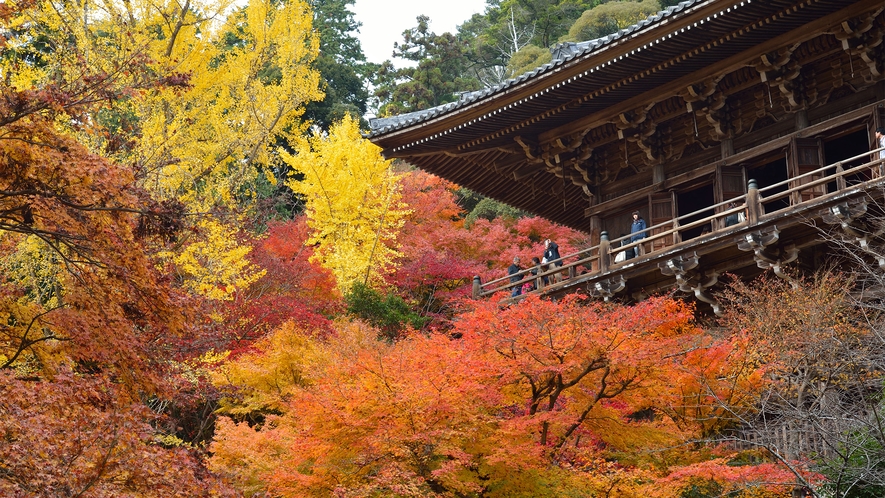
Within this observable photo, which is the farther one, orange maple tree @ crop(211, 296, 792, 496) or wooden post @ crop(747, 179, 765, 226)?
wooden post @ crop(747, 179, 765, 226)

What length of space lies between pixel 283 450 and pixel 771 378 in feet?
19.3

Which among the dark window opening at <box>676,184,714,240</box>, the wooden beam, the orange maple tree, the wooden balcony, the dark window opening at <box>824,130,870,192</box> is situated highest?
the wooden beam

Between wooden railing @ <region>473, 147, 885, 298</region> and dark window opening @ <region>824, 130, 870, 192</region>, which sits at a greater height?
dark window opening @ <region>824, 130, 870, 192</region>

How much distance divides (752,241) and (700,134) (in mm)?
3234

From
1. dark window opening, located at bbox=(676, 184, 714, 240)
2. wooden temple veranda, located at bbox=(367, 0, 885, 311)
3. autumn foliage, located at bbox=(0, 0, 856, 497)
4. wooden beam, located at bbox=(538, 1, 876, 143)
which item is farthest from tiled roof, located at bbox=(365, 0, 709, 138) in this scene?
dark window opening, located at bbox=(676, 184, 714, 240)

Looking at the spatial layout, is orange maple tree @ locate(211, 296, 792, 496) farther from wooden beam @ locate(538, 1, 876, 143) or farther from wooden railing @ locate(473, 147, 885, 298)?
wooden beam @ locate(538, 1, 876, 143)

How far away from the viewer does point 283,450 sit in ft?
36.5

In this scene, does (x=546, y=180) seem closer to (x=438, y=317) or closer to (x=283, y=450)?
(x=438, y=317)

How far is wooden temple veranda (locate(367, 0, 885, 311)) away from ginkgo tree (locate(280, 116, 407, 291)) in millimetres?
3927

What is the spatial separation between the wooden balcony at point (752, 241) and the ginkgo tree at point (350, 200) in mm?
6130

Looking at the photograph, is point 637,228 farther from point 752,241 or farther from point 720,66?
point 720,66

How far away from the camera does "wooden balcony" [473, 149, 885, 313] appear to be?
1188 cm

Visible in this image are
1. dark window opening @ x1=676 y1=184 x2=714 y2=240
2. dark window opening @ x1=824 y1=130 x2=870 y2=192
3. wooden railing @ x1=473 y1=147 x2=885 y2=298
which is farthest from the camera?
dark window opening @ x1=676 y1=184 x2=714 y2=240

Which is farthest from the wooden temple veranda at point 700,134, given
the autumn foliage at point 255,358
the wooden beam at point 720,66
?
the autumn foliage at point 255,358
